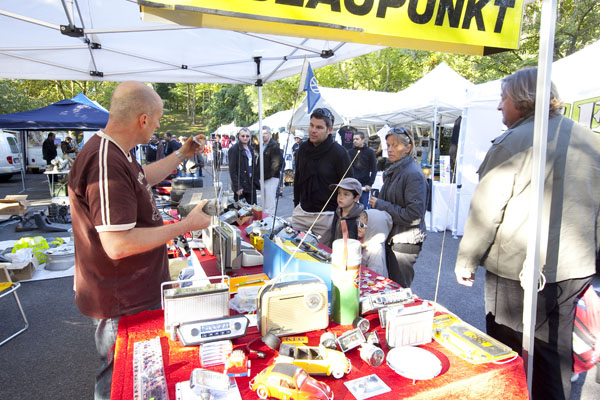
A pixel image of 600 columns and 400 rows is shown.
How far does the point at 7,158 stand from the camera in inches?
516

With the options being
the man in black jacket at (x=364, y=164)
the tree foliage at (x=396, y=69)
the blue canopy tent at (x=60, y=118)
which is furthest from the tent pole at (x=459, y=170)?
the blue canopy tent at (x=60, y=118)

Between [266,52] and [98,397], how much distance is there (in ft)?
12.5

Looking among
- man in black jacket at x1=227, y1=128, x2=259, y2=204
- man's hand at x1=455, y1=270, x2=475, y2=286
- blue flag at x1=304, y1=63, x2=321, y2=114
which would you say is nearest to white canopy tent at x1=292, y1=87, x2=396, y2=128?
man in black jacket at x1=227, y1=128, x2=259, y2=204

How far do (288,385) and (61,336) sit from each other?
295cm

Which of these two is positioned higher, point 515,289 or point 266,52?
point 266,52

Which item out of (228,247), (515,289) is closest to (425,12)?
(515,289)

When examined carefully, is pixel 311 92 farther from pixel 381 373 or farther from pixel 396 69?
pixel 396 69

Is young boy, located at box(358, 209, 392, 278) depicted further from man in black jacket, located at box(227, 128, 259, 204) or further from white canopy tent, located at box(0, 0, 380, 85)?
man in black jacket, located at box(227, 128, 259, 204)

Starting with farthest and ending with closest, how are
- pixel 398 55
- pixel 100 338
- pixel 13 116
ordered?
pixel 398 55 → pixel 13 116 → pixel 100 338

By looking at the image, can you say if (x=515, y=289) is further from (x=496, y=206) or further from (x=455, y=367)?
(x=455, y=367)

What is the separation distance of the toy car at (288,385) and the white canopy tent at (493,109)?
4.12 m

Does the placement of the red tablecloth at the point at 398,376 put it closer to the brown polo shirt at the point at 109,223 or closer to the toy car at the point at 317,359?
the toy car at the point at 317,359

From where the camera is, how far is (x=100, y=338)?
151 cm

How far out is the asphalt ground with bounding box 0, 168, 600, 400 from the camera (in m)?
2.31
